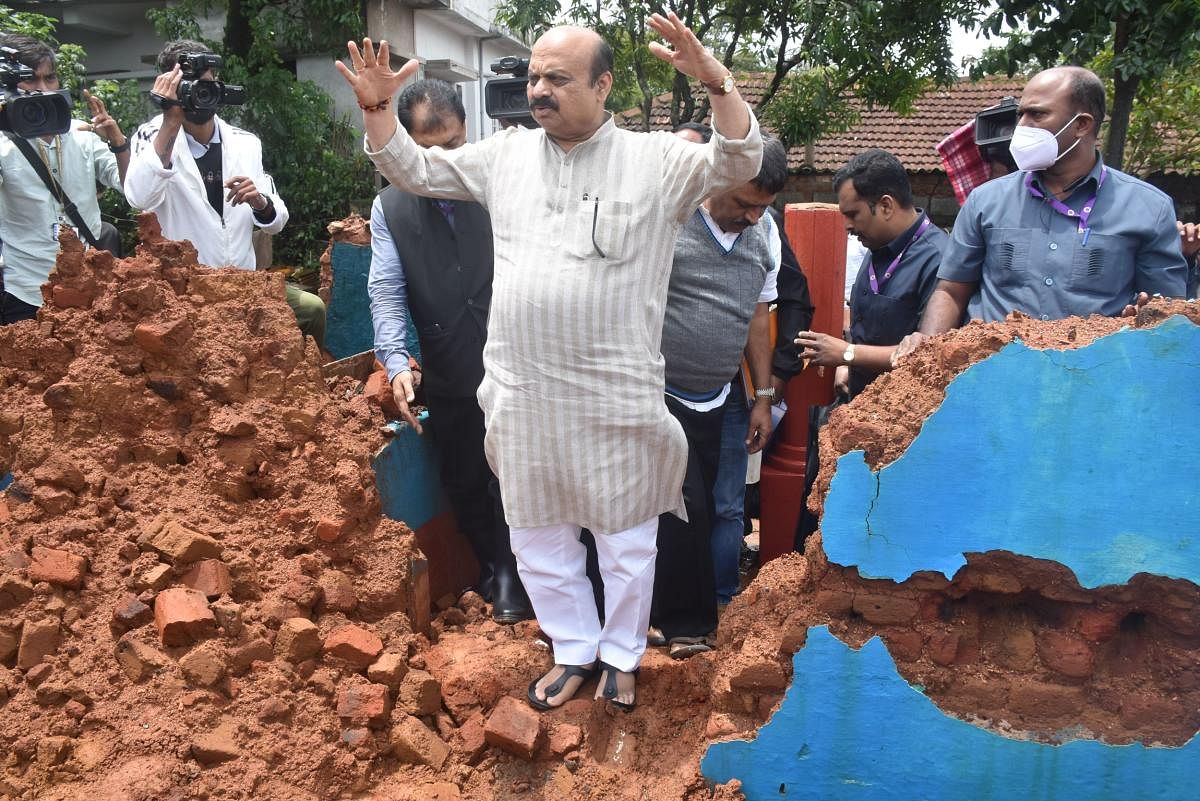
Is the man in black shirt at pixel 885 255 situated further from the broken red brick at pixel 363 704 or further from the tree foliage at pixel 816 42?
the tree foliage at pixel 816 42

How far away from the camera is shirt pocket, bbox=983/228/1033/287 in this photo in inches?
109

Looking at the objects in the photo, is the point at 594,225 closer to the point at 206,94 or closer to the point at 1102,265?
the point at 1102,265

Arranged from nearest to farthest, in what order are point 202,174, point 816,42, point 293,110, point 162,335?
1. point 162,335
2. point 202,174
3. point 816,42
4. point 293,110

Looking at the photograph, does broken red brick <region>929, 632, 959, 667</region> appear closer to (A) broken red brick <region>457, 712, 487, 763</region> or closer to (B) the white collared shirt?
(A) broken red brick <region>457, 712, 487, 763</region>

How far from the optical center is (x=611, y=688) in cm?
274

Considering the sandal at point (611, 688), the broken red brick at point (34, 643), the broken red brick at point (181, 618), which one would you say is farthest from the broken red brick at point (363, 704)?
the broken red brick at point (34, 643)

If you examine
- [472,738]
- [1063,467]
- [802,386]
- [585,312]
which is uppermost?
[585,312]

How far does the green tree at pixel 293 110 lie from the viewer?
1052 centimetres

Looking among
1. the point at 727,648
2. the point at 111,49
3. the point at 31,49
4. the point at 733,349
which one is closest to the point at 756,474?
the point at 733,349

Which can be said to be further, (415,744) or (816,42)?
(816,42)

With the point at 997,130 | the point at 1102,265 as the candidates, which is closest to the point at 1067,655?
the point at 1102,265

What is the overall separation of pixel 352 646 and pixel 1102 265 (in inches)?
90.3

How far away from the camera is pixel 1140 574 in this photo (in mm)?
2162

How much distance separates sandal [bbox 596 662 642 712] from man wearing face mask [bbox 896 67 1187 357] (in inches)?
46.6
